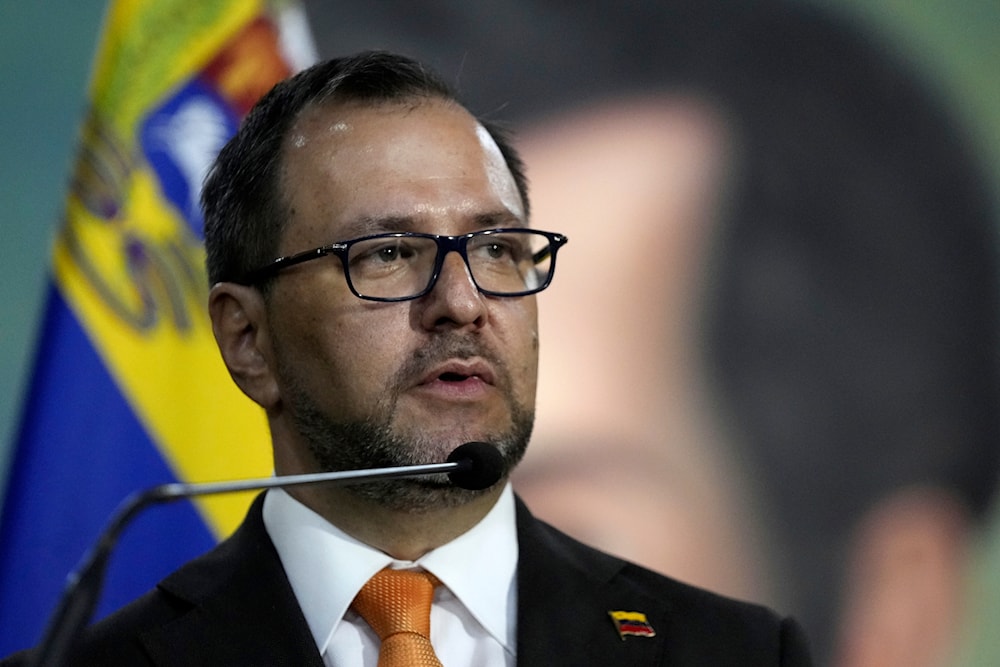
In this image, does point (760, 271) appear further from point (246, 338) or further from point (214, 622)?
point (214, 622)

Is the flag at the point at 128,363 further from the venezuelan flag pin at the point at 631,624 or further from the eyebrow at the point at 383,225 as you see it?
the venezuelan flag pin at the point at 631,624

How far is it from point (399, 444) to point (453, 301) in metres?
0.22

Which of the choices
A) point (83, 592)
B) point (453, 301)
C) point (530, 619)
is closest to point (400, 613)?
point (530, 619)

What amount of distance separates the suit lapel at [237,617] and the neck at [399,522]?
0.45 feet

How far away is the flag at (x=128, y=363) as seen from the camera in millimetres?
2811

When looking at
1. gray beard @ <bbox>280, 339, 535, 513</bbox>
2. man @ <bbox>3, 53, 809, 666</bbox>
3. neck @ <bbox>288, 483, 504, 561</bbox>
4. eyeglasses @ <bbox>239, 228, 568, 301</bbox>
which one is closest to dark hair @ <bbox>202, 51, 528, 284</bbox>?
man @ <bbox>3, 53, 809, 666</bbox>

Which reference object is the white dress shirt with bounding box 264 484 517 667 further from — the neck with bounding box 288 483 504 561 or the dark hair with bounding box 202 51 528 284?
the dark hair with bounding box 202 51 528 284

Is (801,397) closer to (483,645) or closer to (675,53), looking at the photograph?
(675,53)

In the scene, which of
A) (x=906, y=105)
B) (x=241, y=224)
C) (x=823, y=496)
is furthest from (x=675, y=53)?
(x=241, y=224)

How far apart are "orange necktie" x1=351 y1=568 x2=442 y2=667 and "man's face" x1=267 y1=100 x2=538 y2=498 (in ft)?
0.61

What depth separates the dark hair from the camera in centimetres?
214

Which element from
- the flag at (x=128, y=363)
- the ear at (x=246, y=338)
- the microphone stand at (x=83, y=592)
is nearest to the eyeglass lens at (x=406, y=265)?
the ear at (x=246, y=338)

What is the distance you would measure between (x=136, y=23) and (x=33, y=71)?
0.91ft

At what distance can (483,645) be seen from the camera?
1992mm
